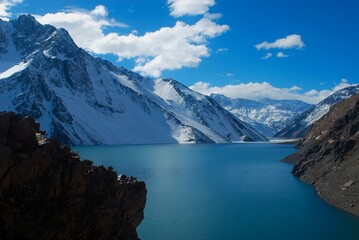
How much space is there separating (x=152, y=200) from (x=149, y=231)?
22367mm

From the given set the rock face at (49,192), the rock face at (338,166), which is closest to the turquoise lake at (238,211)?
the rock face at (338,166)

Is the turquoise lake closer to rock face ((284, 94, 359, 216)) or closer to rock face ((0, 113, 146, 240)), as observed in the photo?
rock face ((284, 94, 359, 216))

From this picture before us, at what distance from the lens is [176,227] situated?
56875 millimetres

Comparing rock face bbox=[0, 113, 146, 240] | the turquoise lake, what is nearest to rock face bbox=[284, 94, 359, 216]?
the turquoise lake

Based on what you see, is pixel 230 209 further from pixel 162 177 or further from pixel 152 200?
pixel 162 177

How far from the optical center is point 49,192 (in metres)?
32.6

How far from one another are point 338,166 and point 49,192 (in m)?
70.0

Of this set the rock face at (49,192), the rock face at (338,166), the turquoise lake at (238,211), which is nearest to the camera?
the rock face at (49,192)

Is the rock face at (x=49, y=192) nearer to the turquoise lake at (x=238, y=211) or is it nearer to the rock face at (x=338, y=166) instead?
the turquoise lake at (x=238, y=211)

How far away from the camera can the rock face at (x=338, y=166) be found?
7269 cm

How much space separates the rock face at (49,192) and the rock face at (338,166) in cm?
4377

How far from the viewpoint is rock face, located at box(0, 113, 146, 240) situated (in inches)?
1210

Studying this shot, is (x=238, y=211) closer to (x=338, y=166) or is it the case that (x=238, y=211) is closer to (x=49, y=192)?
(x=338, y=166)

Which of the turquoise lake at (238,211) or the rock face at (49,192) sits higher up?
the rock face at (49,192)
